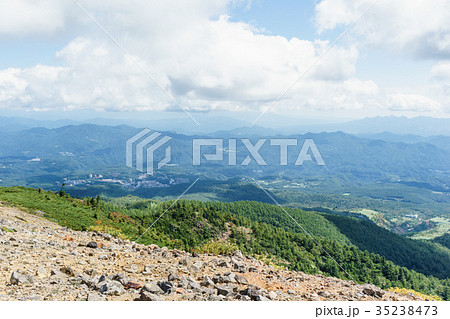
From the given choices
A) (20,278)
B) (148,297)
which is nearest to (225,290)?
(148,297)

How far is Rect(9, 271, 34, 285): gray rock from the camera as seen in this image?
748 centimetres

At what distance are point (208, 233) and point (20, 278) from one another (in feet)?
71.0

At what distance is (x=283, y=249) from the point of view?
28453 millimetres

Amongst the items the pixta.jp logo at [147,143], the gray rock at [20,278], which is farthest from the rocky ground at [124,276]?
the pixta.jp logo at [147,143]

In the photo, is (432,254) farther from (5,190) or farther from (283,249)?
(5,190)

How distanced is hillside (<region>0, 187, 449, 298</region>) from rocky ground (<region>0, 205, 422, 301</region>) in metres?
3.55

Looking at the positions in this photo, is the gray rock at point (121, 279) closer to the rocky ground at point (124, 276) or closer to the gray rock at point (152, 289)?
the rocky ground at point (124, 276)

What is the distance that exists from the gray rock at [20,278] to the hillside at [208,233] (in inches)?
326

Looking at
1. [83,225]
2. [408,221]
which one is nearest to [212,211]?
[83,225]

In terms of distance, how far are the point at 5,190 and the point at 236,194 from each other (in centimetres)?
17642

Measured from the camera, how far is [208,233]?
28438mm

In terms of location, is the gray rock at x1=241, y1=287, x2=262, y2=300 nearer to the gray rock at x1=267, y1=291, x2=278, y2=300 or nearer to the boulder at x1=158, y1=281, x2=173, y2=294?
the gray rock at x1=267, y1=291, x2=278, y2=300

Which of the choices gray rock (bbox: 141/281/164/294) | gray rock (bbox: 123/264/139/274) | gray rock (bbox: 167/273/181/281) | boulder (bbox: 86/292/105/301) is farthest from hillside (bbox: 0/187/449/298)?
boulder (bbox: 86/292/105/301)

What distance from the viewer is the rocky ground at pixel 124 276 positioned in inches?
295
